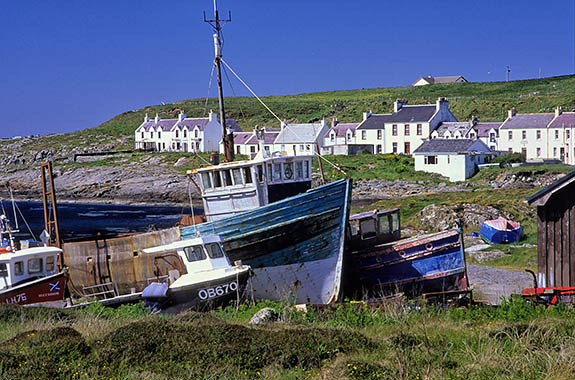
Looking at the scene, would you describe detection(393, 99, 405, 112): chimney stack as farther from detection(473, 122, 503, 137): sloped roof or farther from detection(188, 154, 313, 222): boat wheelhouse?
detection(188, 154, 313, 222): boat wheelhouse

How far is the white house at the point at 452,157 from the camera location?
69.6 metres

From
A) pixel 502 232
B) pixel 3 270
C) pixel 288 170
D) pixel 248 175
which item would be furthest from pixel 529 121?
pixel 3 270

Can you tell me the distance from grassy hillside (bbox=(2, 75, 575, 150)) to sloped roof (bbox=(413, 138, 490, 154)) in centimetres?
3072

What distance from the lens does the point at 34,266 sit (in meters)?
21.8

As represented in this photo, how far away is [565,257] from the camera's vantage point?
1712 centimetres

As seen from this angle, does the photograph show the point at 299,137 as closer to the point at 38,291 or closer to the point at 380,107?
the point at 380,107

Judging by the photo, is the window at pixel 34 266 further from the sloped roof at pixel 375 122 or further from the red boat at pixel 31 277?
the sloped roof at pixel 375 122

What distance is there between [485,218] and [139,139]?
83899 millimetres

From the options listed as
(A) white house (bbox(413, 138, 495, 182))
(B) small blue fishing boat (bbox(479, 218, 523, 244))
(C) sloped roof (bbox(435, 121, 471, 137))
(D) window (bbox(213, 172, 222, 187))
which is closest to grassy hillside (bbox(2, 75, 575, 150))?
(C) sloped roof (bbox(435, 121, 471, 137))

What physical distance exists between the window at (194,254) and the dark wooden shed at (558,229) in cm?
1005

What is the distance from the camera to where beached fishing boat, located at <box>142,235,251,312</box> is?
19.1 metres

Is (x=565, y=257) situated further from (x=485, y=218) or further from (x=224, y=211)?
(x=485, y=218)

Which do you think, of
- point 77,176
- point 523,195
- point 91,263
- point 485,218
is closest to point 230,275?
point 91,263

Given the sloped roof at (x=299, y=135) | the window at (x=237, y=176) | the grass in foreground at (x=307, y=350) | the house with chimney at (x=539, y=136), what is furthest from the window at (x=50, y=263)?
the sloped roof at (x=299, y=135)
